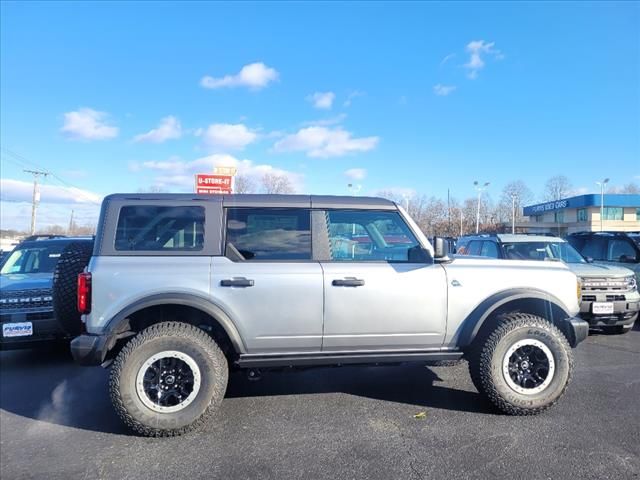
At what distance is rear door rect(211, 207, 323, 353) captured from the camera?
12.5 ft

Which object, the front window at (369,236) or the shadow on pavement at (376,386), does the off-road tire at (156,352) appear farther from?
the front window at (369,236)

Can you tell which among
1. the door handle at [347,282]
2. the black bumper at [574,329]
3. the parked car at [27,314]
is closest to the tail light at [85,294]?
the parked car at [27,314]

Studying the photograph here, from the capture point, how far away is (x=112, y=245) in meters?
3.82

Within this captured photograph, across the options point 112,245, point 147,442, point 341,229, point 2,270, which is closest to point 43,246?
point 2,270

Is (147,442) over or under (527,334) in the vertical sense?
under

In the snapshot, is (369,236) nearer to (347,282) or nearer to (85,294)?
(347,282)

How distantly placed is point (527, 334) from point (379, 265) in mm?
1509

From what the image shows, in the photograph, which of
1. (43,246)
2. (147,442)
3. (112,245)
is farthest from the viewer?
(43,246)

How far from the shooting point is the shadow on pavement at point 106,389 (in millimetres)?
4141


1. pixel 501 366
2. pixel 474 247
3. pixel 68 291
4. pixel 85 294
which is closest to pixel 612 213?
pixel 474 247

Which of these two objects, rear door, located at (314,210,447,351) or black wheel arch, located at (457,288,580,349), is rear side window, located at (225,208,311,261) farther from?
black wheel arch, located at (457,288,580,349)

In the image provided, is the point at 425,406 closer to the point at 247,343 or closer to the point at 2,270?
the point at 247,343

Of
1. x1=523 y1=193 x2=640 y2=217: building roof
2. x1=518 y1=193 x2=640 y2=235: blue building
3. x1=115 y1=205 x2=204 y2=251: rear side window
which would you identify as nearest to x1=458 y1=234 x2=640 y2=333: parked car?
x1=115 y1=205 x2=204 y2=251: rear side window

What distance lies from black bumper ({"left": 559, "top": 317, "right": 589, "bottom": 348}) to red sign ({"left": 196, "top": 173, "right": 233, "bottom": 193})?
1093cm
